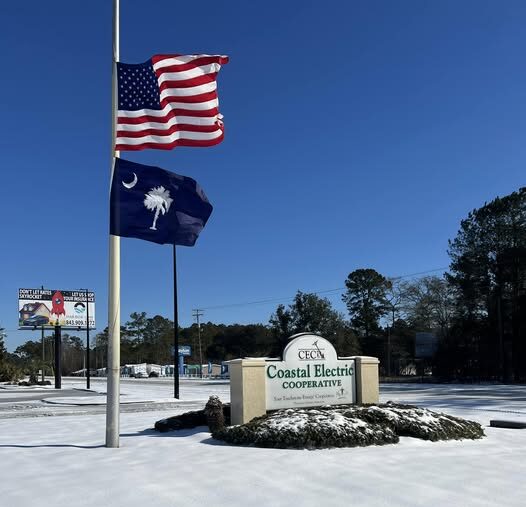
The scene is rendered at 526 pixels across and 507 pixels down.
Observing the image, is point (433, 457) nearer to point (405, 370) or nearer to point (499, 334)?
point (499, 334)

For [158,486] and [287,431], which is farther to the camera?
[287,431]

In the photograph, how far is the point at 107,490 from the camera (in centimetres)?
703

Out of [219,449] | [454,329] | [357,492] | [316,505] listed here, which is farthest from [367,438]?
[454,329]

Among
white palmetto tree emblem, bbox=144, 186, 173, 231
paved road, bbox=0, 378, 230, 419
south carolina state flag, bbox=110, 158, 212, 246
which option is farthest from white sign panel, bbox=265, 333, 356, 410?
paved road, bbox=0, 378, 230, 419

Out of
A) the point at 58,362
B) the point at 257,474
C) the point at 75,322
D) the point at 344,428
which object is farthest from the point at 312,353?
the point at 75,322

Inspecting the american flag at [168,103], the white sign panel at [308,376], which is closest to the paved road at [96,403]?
the white sign panel at [308,376]

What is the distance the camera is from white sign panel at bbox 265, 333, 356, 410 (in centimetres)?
1239

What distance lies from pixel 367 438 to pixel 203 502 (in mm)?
4317

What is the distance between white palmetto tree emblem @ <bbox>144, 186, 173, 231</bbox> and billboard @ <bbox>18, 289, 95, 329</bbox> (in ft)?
153

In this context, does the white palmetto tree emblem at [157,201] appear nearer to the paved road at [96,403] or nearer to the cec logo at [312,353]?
the cec logo at [312,353]

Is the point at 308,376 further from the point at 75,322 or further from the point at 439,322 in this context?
the point at 439,322

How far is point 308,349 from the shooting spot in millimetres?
13023

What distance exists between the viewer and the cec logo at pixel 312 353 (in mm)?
12922

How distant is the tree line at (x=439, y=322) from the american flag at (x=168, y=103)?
17.1ft
